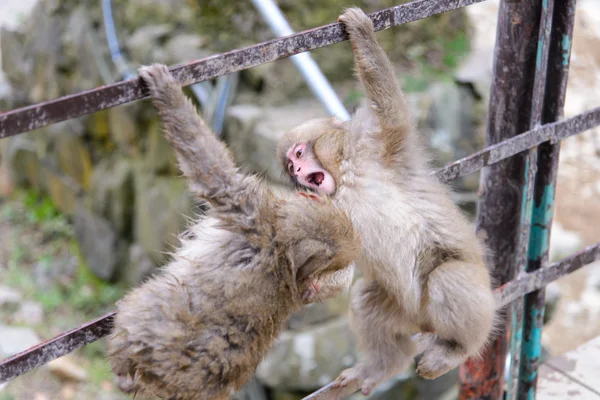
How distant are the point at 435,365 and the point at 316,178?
66cm

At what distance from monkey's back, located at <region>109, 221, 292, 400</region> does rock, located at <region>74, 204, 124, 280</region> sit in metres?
5.67

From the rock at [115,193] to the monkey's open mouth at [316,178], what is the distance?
15.6ft

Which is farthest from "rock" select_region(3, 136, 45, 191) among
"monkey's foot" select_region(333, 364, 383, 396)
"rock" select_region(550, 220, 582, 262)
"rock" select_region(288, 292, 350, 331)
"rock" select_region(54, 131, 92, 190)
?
"monkey's foot" select_region(333, 364, 383, 396)

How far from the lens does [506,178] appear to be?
7.29 feet

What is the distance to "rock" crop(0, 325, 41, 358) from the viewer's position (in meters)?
5.83

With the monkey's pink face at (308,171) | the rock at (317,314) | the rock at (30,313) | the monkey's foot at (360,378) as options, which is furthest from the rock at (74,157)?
the monkey's foot at (360,378)

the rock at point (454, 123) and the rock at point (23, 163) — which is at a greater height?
the rock at point (23, 163)

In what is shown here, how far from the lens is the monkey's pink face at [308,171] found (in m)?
2.28

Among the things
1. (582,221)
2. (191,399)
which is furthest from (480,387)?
(582,221)

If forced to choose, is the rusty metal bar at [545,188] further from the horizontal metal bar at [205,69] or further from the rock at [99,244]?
the rock at [99,244]

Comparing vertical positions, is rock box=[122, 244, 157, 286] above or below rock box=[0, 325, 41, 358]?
above

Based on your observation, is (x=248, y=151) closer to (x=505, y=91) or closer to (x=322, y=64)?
(x=322, y=64)

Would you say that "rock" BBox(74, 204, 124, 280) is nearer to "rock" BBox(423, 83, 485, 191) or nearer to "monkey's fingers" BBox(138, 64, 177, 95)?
"rock" BBox(423, 83, 485, 191)

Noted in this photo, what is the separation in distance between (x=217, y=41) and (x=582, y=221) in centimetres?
338
